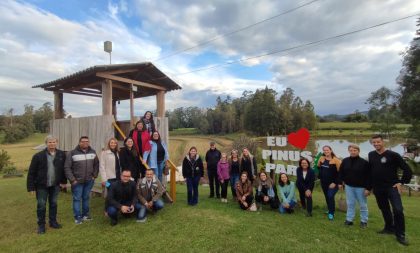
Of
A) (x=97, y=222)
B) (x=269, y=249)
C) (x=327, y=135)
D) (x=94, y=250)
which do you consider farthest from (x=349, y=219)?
(x=327, y=135)

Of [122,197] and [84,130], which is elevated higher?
[84,130]

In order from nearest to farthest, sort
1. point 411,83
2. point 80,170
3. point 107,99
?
point 80,170
point 107,99
point 411,83

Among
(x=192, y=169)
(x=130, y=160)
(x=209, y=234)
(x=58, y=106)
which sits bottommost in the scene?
(x=209, y=234)

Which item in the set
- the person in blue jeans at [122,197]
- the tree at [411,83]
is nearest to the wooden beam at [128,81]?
the person in blue jeans at [122,197]

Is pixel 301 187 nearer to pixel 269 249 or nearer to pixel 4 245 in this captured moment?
pixel 269 249

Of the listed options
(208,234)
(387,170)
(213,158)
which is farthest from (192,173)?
(387,170)

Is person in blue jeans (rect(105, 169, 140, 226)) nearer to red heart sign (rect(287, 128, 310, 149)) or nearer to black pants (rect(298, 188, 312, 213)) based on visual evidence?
black pants (rect(298, 188, 312, 213))

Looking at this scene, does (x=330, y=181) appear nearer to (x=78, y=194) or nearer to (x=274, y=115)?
(x=78, y=194)

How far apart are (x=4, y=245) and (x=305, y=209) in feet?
19.9

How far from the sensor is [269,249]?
4266 millimetres

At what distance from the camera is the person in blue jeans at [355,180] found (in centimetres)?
505

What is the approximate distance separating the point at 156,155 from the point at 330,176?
3988 millimetres

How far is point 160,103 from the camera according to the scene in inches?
369

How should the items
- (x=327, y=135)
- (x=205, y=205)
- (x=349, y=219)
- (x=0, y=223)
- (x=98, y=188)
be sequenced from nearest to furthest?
(x=349, y=219) → (x=0, y=223) → (x=205, y=205) → (x=98, y=188) → (x=327, y=135)
